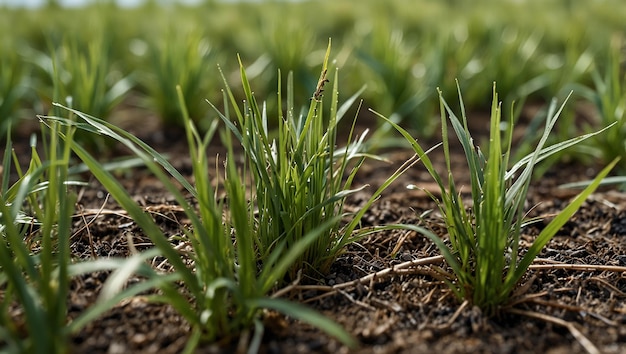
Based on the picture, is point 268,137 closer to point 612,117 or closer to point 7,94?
point 7,94

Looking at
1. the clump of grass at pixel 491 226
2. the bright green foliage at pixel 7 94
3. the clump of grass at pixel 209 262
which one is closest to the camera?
the clump of grass at pixel 209 262

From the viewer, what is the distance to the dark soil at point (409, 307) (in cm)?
134

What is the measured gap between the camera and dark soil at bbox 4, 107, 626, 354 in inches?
52.7

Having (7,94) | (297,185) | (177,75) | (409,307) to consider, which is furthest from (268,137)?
(409,307)

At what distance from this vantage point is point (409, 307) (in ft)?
A: 4.97

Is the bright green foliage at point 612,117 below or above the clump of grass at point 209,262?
below

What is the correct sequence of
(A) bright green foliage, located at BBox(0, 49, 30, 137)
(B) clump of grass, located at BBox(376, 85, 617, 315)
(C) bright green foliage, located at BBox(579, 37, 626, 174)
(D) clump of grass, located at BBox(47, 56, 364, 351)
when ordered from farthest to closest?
(A) bright green foliage, located at BBox(0, 49, 30, 137) → (C) bright green foliage, located at BBox(579, 37, 626, 174) → (B) clump of grass, located at BBox(376, 85, 617, 315) → (D) clump of grass, located at BBox(47, 56, 364, 351)

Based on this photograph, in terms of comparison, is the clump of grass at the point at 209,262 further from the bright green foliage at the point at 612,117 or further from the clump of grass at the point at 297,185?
the bright green foliage at the point at 612,117

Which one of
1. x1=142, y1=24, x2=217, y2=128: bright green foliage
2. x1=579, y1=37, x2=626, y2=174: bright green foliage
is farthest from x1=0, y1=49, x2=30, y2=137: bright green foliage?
x1=579, y1=37, x2=626, y2=174: bright green foliage

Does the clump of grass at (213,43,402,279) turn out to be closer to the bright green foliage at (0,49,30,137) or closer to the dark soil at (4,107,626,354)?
the dark soil at (4,107,626,354)

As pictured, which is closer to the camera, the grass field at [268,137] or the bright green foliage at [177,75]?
the grass field at [268,137]


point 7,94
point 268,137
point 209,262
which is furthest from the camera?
point 7,94

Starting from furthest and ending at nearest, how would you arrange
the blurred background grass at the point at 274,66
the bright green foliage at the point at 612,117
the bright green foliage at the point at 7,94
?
the blurred background grass at the point at 274,66
the bright green foliage at the point at 7,94
the bright green foliage at the point at 612,117

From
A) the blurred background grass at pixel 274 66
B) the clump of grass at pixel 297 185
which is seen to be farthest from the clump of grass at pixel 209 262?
the blurred background grass at pixel 274 66
